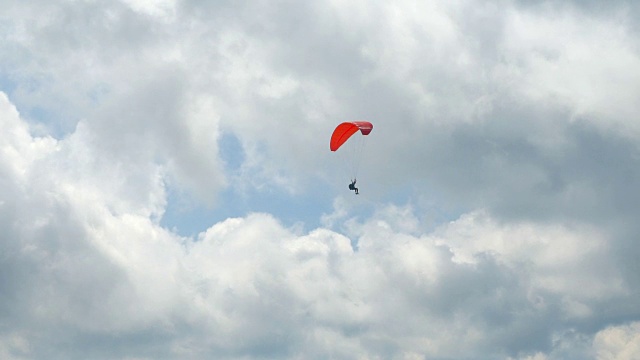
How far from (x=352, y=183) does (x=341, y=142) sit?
9.65 m

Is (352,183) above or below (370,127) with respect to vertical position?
below

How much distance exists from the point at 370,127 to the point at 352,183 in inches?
444

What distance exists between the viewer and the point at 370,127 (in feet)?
421

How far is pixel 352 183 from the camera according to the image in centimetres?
12725

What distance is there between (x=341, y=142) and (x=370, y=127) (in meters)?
7.16

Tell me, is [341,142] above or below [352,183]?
above

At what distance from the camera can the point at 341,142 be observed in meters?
132
